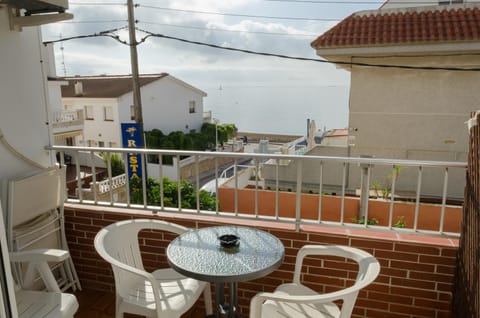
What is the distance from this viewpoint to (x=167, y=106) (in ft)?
68.3

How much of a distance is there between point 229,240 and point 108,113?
1753 cm

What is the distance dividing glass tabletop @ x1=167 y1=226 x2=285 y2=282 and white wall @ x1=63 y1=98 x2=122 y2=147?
16.6m

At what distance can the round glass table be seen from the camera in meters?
1.71

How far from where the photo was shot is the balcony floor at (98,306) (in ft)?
8.48

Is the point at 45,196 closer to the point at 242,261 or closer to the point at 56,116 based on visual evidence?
the point at 242,261

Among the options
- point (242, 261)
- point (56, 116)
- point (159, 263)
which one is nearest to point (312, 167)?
point (159, 263)

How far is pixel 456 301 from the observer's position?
2139mm

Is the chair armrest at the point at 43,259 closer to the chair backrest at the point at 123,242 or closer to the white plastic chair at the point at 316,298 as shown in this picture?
the chair backrest at the point at 123,242

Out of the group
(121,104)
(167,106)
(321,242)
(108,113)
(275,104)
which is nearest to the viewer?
(321,242)

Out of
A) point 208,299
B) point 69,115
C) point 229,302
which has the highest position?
point 69,115

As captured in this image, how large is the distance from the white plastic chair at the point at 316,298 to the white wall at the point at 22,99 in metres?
2.02

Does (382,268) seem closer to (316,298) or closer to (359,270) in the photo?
(359,270)

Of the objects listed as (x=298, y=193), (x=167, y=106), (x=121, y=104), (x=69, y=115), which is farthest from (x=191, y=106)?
(x=298, y=193)

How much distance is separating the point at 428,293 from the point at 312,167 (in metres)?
6.37
